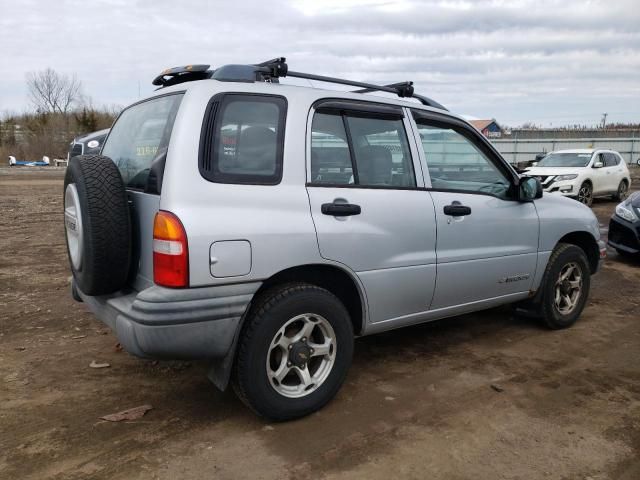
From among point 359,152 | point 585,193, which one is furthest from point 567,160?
point 359,152

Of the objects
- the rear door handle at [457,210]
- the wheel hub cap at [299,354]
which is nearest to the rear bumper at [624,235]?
the rear door handle at [457,210]

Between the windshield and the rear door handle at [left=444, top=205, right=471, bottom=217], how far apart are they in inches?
492

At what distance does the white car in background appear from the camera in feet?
46.5

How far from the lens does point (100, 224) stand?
2.88 meters

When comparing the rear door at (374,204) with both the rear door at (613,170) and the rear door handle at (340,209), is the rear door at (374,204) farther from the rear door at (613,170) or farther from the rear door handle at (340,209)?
the rear door at (613,170)

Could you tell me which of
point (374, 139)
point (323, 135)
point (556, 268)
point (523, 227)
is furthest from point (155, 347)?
point (556, 268)

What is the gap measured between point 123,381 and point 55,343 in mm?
1050

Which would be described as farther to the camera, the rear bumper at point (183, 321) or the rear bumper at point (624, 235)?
the rear bumper at point (624, 235)

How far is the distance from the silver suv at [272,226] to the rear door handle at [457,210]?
16 millimetres

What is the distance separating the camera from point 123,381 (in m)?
3.79

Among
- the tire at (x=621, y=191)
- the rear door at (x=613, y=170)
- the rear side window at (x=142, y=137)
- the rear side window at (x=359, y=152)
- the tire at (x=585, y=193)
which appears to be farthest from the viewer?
the tire at (x=621, y=191)

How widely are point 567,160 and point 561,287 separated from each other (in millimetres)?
11534

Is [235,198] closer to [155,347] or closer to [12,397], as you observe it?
[155,347]

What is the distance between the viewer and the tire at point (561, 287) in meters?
4.73
